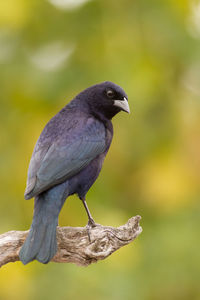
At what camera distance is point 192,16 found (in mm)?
11516

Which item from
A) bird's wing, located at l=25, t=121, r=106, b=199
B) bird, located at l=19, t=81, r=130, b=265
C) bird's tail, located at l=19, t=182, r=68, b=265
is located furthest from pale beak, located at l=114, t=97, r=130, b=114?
bird's tail, located at l=19, t=182, r=68, b=265

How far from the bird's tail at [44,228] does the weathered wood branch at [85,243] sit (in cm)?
35

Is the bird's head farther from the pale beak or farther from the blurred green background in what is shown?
the blurred green background

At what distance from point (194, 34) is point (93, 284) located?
4880 mm

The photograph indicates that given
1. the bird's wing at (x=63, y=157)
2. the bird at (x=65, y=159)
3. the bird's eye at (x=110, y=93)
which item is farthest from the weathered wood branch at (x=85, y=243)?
the bird's eye at (x=110, y=93)

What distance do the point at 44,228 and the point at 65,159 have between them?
0.65 metres

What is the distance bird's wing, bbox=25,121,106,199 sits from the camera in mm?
5832

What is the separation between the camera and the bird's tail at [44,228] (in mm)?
5668

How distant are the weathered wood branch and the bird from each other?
27 centimetres

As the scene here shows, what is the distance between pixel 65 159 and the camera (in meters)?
6.04

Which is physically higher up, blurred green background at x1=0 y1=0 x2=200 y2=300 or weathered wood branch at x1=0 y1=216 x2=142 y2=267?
blurred green background at x1=0 y1=0 x2=200 y2=300

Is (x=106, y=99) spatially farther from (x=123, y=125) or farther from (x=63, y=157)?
(x=123, y=125)

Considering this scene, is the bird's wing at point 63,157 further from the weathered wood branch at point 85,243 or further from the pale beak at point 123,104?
the weathered wood branch at point 85,243

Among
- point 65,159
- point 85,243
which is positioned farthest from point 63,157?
point 85,243
